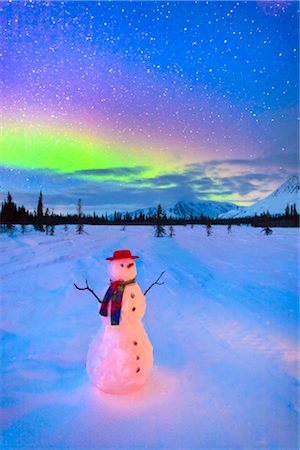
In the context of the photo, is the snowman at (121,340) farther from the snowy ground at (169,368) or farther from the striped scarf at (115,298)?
the snowy ground at (169,368)

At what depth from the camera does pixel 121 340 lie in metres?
3.80

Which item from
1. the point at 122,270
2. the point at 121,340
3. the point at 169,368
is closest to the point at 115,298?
the point at 122,270

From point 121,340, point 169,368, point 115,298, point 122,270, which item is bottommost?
point 169,368

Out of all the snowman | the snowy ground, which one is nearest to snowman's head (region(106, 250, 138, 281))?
the snowman

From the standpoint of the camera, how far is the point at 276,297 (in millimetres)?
7766

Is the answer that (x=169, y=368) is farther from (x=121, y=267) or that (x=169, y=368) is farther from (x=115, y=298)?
(x=121, y=267)

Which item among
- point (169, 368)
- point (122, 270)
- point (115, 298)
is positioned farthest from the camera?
point (169, 368)

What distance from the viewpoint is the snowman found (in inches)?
148

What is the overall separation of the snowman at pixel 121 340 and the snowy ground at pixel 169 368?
0.57ft

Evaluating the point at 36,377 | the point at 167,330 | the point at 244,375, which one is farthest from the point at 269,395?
the point at 36,377

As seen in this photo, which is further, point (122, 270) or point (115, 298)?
point (122, 270)

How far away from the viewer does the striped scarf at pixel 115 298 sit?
3.75 m

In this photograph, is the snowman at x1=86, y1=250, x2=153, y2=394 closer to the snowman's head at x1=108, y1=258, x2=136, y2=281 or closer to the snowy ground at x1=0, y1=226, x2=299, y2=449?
the snowman's head at x1=108, y1=258, x2=136, y2=281

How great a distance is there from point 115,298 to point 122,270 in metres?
0.31
